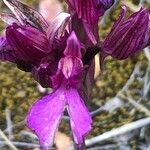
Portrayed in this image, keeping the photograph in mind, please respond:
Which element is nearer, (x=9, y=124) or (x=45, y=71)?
(x=45, y=71)

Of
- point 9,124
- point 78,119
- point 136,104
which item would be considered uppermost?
point 78,119

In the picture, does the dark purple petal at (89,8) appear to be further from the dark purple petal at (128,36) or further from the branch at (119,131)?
the branch at (119,131)

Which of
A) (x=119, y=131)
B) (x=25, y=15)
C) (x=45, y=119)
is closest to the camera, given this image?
(x=45, y=119)

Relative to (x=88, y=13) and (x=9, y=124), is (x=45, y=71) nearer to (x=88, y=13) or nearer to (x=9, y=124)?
(x=88, y=13)

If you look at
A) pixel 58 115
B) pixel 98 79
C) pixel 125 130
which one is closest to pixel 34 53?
pixel 58 115

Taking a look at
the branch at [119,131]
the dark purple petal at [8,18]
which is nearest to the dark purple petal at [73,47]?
the dark purple petal at [8,18]

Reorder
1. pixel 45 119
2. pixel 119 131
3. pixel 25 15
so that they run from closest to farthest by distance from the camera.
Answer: pixel 45 119
pixel 25 15
pixel 119 131

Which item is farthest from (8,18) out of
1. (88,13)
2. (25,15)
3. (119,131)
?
(119,131)
